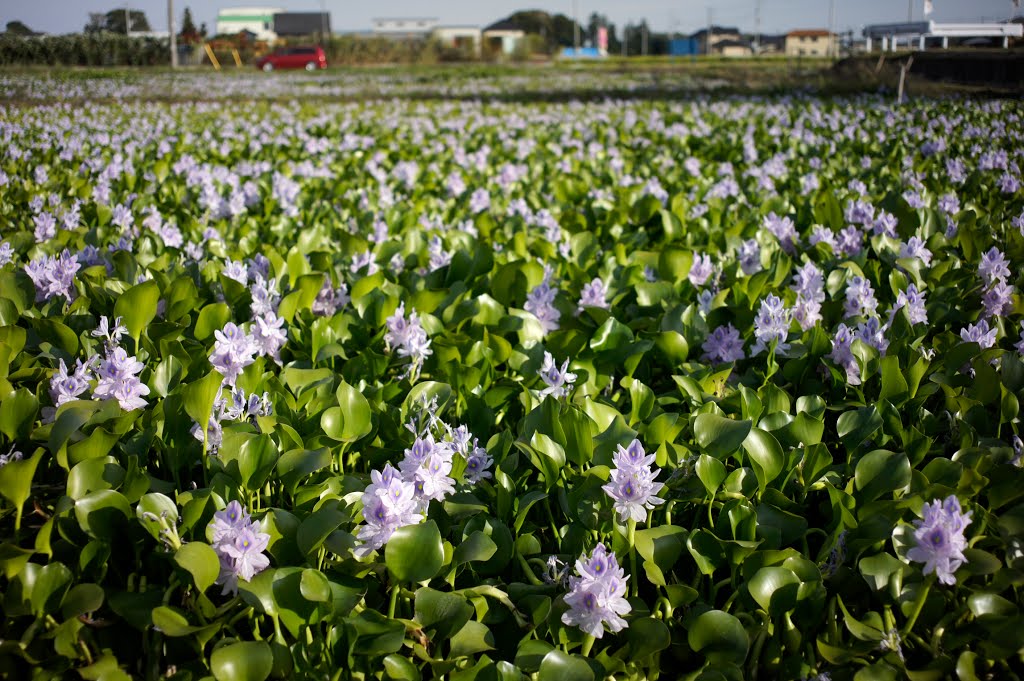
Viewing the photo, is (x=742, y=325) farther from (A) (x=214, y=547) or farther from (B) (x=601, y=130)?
(B) (x=601, y=130)

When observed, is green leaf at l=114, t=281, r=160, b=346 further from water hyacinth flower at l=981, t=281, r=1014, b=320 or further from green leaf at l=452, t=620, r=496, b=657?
water hyacinth flower at l=981, t=281, r=1014, b=320

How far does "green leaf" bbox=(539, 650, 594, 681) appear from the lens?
51.3 inches

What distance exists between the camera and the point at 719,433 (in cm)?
171

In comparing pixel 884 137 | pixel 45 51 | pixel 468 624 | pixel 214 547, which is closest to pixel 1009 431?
pixel 468 624

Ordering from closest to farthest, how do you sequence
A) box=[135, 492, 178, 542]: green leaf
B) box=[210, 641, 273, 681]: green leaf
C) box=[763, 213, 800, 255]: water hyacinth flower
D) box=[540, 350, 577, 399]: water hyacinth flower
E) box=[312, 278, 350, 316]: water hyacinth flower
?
box=[210, 641, 273, 681]: green leaf
box=[135, 492, 178, 542]: green leaf
box=[540, 350, 577, 399]: water hyacinth flower
box=[312, 278, 350, 316]: water hyacinth flower
box=[763, 213, 800, 255]: water hyacinth flower

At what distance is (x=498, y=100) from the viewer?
15.5m

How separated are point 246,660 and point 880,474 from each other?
4.17ft

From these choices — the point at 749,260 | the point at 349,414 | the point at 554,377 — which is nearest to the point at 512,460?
the point at 554,377

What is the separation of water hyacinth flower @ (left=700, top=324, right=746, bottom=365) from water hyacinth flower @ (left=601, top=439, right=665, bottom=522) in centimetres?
103

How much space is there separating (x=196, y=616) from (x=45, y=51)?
522 inches

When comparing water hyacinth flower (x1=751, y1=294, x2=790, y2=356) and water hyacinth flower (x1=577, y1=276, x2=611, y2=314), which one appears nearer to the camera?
water hyacinth flower (x1=751, y1=294, x2=790, y2=356)

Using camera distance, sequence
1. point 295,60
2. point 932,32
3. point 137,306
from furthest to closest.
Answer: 1. point 295,60
2. point 932,32
3. point 137,306

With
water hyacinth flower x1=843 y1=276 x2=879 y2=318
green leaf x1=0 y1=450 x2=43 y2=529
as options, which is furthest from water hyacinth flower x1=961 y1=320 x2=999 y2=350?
green leaf x1=0 y1=450 x2=43 y2=529

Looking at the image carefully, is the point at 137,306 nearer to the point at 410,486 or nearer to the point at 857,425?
the point at 410,486
